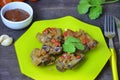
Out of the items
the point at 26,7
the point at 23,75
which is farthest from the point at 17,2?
the point at 23,75

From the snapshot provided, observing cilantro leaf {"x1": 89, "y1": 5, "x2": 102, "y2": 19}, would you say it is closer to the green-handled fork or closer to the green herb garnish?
the green-handled fork

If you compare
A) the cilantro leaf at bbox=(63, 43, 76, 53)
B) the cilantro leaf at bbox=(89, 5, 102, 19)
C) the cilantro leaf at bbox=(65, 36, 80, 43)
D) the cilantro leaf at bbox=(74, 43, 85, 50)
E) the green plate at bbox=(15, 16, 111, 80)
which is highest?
the cilantro leaf at bbox=(89, 5, 102, 19)

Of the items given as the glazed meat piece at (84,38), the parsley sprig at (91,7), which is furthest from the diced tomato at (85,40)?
the parsley sprig at (91,7)

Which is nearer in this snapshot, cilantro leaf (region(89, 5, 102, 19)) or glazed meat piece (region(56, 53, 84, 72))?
glazed meat piece (region(56, 53, 84, 72))

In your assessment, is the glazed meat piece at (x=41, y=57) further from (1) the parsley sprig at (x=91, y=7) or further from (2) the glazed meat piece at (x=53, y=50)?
(1) the parsley sprig at (x=91, y=7)

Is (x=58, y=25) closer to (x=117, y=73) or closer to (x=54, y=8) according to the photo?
(x=54, y=8)

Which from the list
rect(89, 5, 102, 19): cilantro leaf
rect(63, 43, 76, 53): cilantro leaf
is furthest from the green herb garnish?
rect(89, 5, 102, 19): cilantro leaf
